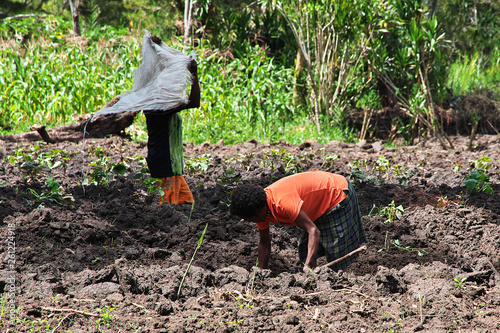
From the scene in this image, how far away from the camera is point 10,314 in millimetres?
2725

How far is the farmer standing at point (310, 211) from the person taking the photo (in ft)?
10.8

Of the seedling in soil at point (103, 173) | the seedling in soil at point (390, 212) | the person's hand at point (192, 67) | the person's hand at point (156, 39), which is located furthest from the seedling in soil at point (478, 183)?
the seedling in soil at point (103, 173)

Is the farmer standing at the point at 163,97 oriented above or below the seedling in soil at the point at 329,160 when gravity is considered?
above

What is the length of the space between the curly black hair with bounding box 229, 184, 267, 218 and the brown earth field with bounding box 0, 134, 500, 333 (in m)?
0.38

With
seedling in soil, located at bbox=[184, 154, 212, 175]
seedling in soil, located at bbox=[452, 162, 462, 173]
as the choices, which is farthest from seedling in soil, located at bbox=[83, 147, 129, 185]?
seedling in soil, located at bbox=[452, 162, 462, 173]

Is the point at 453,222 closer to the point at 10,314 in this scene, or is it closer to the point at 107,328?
the point at 107,328

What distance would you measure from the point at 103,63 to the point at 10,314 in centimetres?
848

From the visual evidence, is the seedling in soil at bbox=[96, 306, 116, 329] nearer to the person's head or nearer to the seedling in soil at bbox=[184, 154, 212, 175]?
the person's head

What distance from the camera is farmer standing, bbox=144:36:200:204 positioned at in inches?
187

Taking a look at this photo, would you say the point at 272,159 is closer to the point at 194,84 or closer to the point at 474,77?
the point at 194,84

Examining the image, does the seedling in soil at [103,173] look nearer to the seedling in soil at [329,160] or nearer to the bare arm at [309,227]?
the seedling in soil at [329,160]

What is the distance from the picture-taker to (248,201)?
3230 mm

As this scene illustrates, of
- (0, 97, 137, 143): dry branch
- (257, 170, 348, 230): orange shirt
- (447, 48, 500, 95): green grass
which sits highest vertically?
(257, 170, 348, 230): orange shirt

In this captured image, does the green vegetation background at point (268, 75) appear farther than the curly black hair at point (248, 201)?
Yes
